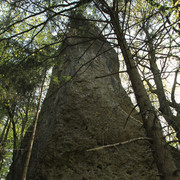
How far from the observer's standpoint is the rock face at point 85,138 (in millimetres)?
4488

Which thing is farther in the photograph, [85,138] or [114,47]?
[85,138]

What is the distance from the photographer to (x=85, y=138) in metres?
5.07

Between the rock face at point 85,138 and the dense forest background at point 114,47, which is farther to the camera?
the rock face at point 85,138

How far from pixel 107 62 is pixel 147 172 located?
222 inches

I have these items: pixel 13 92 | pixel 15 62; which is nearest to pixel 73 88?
pixel 13 92

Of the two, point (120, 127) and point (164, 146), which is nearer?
point (164, 146)

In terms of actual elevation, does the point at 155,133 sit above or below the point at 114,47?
below

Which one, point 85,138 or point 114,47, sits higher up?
point 114,47

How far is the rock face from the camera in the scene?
4.49 metres

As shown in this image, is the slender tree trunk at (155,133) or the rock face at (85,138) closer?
the slender tree trunk at (155,133)

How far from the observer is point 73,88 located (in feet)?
20.2

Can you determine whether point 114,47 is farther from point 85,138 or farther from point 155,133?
point 85,138

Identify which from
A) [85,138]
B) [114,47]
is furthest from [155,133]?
[85,138]

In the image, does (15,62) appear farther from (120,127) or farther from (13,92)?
(120,127)
